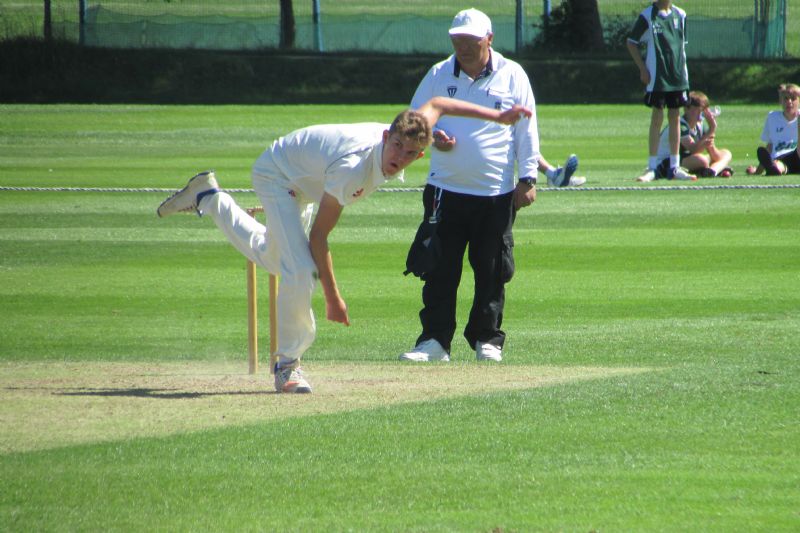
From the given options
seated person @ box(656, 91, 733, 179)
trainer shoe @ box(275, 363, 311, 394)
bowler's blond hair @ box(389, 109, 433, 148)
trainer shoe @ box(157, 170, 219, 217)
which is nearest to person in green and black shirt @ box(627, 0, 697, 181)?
seated person @ box(656, 91, 733, 179)

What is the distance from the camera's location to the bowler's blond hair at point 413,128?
21.8 ft

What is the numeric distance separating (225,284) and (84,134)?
17.0 meters

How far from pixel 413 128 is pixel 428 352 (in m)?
2.65

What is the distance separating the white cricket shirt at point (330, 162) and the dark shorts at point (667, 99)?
35.9ft

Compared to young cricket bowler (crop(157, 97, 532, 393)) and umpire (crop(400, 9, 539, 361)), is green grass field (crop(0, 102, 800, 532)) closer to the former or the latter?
umpire (crop(400, 9, 539, 361))

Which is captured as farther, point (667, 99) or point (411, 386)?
point (667, 99)

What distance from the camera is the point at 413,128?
6.63 meters

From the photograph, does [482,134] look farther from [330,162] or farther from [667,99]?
[667,99]

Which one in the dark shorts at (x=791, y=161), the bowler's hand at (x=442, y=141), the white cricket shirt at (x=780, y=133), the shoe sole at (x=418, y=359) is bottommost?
the shoe sole at (x=418, y=359)

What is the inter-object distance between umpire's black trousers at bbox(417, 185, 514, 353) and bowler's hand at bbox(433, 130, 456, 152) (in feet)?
1.09

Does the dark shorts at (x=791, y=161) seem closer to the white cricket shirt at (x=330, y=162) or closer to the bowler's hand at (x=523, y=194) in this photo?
the bowler's hand at (x=523, y=194)

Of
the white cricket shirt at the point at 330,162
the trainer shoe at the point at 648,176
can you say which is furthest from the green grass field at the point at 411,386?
the white cricket shirt at the point at 330,162

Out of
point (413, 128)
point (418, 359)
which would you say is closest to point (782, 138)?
point (418, 359)

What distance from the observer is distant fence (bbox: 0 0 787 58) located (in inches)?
1507
